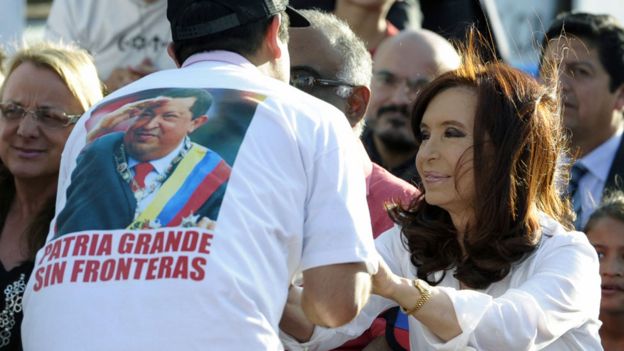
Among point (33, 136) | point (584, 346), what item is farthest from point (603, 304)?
point (33, 136)

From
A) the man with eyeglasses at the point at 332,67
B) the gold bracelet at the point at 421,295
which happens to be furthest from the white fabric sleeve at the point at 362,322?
the man with eyeglasses at the point at 332,67

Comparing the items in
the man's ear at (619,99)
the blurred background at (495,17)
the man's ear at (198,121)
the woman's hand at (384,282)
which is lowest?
the blurred background at (495,17)

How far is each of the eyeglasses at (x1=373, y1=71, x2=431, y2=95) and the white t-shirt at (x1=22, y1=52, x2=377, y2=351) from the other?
2.80 metres

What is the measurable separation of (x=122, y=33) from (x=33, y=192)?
6.13 feet

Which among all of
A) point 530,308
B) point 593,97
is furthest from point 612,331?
point 593,97

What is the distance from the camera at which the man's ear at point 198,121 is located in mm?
2830

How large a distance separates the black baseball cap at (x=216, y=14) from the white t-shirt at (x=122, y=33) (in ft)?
9.51

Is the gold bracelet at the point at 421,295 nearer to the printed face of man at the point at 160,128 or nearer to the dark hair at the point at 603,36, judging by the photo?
the printed face of man at the point at 160,128

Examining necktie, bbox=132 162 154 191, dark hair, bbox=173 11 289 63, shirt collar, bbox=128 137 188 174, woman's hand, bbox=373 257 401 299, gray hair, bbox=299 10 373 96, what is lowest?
gray hair, bbox=299 10 373 96

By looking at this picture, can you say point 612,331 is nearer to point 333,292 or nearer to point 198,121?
point 333,292

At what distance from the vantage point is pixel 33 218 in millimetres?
4285

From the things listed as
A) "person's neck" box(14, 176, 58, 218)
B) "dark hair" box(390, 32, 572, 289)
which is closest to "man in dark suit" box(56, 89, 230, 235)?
A: "dark hair" box(390, 32, 572, 289)

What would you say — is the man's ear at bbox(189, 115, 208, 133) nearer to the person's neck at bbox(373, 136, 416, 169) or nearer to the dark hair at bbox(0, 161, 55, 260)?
the dark hair at bbox(0, 161, 55, 260)

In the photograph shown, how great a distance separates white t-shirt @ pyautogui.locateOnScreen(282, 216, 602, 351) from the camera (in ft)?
10.3
